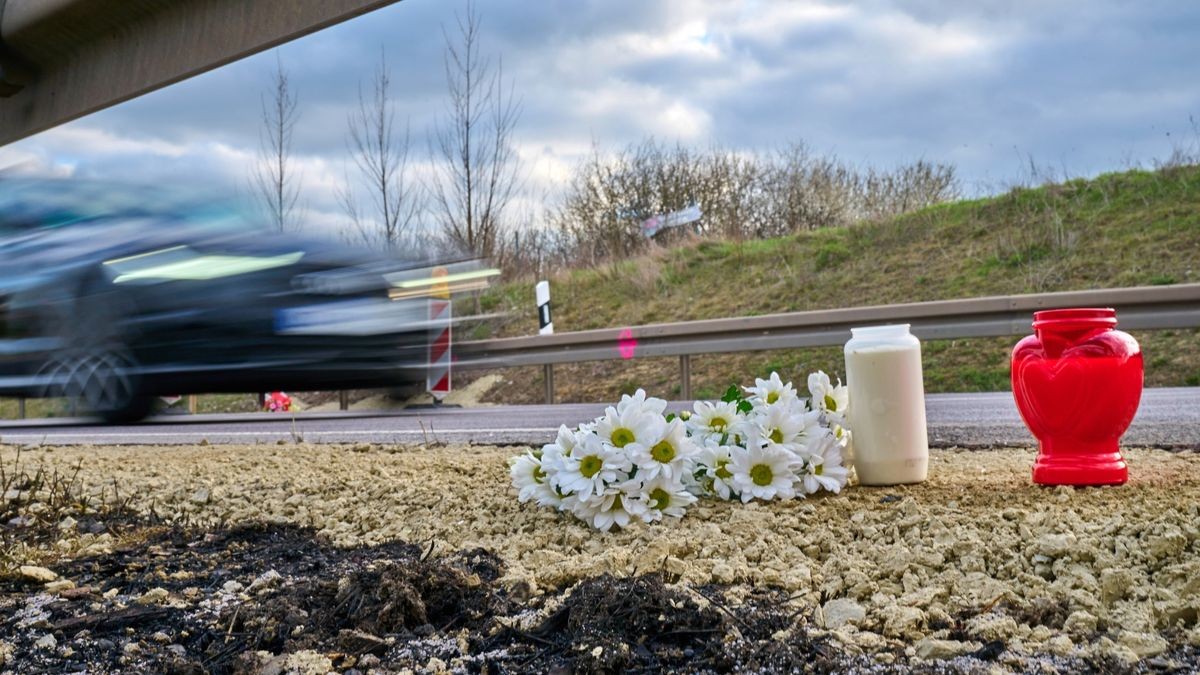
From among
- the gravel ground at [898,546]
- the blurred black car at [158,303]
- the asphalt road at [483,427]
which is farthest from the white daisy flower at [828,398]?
the blurred black car at [158,303]

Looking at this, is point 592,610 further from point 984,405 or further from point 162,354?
point 984,405

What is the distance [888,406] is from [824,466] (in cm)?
27

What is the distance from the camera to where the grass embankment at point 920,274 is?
1135 cm

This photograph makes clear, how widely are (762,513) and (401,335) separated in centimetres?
465

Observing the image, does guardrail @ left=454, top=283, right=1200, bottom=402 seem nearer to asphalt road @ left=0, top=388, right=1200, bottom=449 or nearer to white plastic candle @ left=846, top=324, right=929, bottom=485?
asphalt road @ left=0, top=388, right=1200, bottom=449

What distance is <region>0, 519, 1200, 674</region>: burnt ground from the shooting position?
1.71 meters

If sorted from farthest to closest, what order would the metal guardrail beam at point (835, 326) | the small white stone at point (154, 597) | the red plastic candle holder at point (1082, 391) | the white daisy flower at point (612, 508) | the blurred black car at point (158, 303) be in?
1. the metal guardrail beam at point (835, 326)
2. the blurred black car at point (158, 303)
3. the red plastic candle holder at point (1082, 391)
4. the white daisy flower at point (612, 508)
5. the small white stone at point (154, 597)

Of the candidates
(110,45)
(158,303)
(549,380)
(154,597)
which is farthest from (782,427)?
(549,380)

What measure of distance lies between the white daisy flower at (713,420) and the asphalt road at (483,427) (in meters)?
1.62

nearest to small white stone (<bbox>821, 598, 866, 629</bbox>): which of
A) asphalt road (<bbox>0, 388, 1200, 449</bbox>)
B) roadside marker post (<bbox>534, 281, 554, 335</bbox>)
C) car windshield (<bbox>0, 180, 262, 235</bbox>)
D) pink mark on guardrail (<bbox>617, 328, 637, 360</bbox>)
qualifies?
asphalt road (<bbox>0, 388, 1200, 449</bbox>)

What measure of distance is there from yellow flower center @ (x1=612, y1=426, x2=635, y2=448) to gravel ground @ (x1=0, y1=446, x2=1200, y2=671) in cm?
25

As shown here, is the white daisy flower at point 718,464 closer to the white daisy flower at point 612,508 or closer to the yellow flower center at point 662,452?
the yellow flower center at point 662,452

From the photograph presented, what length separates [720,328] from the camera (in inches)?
400

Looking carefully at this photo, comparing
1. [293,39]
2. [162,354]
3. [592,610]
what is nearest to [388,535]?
[592,610]
